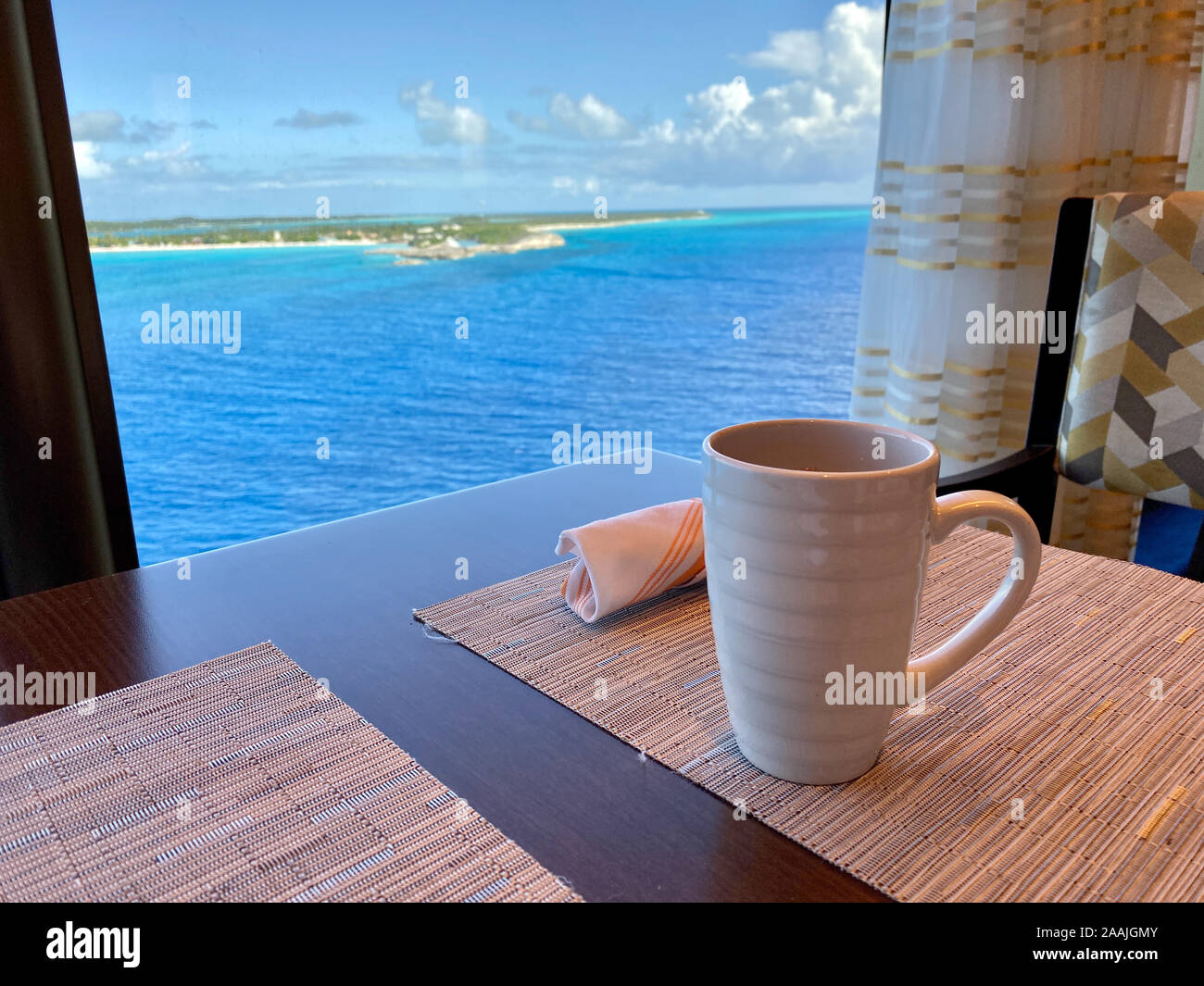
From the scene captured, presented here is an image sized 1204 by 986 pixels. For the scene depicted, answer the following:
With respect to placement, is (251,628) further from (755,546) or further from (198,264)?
(198,264)

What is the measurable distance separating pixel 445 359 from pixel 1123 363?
9146 mm

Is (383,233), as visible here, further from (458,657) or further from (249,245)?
(458,657)

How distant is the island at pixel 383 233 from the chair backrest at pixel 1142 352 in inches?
352

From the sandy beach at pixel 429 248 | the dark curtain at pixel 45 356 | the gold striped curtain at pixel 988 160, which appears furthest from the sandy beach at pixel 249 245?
the gold striped curtain at pixel 988 160

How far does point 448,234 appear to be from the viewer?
32.9 ft

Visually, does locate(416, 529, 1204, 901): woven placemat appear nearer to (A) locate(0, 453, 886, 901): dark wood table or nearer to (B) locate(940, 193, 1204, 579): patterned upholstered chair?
(A) locate(0, 453, 886, 901): dark wood table

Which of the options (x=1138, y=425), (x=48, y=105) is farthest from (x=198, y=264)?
(x=1138, y=425)

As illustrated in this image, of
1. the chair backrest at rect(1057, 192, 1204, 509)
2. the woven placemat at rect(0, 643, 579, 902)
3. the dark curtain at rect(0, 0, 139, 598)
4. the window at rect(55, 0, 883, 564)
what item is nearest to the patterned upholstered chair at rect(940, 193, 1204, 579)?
the chair backrest at rect(1057, 192, 1204, 509)

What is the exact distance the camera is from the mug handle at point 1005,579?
1.22 ft

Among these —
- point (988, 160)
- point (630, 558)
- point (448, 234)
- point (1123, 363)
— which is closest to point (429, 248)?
point (448, 234)

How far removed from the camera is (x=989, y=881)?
1.04ft

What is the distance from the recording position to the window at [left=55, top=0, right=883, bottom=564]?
26.5ft
